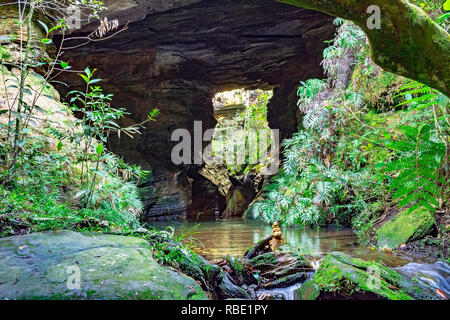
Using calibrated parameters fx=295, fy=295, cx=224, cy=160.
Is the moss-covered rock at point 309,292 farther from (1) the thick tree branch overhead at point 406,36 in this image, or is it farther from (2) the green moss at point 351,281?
(1) the thick tree branch overhead at point 406,36

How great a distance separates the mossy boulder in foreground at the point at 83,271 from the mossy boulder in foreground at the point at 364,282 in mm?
1020

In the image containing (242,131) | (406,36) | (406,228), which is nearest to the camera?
(406,36)

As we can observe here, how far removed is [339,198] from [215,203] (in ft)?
30.9

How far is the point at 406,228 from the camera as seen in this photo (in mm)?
4086

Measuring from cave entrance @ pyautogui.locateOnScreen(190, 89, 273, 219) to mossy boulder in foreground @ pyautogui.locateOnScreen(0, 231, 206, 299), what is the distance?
40.1 feet

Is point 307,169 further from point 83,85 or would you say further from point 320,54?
point 83,85

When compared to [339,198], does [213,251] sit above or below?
below

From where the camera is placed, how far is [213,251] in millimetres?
4012

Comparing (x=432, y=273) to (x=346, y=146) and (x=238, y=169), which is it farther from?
(x=238, y=169)

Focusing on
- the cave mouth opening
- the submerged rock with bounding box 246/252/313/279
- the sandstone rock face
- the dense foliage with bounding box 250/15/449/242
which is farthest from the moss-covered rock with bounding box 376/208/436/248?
the cave mouth opening

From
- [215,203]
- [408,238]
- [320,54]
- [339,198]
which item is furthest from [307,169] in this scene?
[215,203]

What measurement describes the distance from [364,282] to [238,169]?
13.4 metres

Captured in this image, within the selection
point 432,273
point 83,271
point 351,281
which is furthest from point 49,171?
point 432,273
